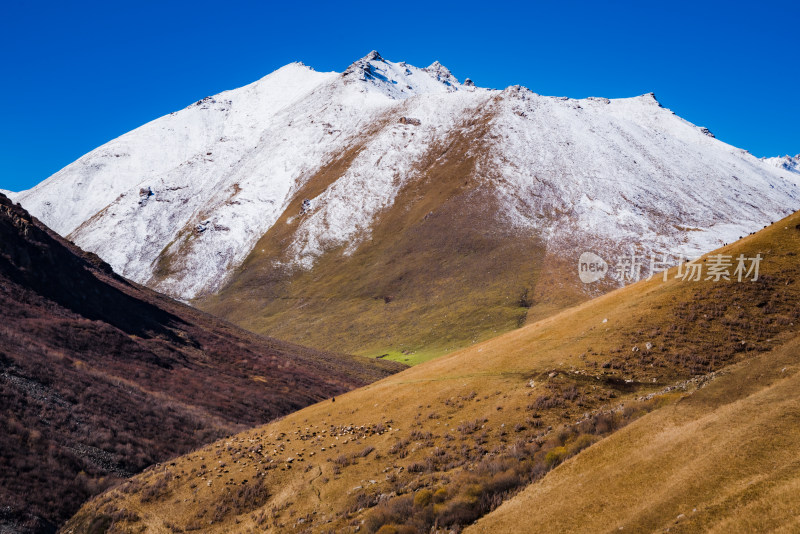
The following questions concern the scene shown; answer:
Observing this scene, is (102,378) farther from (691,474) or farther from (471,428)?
(691,474)

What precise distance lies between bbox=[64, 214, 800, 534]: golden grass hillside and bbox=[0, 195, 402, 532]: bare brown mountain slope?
5.63 meters

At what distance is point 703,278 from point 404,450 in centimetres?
2449

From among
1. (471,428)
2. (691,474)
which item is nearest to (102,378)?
(471,428)

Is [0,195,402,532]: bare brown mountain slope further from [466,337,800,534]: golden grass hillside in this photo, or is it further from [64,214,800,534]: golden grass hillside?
[466,337,800,534]: golden grass hillside

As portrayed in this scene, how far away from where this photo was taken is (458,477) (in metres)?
23.5

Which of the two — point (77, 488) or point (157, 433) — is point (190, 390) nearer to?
point (157, 433)

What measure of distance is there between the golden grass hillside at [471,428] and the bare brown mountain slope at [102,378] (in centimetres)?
563

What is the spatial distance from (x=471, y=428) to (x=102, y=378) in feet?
143

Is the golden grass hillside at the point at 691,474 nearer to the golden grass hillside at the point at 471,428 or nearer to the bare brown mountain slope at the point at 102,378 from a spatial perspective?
the golden grass hillside at the point at 471,428

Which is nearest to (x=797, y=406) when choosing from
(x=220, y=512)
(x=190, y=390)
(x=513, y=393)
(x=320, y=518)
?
(x=513, y=393)

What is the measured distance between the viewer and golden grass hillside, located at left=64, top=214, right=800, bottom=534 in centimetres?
2370

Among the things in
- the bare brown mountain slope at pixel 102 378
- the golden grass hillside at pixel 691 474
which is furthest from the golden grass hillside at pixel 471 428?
the bare brown mountain slope at pixel 102 378

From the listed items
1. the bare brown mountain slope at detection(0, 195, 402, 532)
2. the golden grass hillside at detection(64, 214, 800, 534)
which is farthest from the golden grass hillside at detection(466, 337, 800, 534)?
the bare brown mountain slope at detection(0, 195, 402, 532)

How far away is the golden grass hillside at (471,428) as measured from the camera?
23703 mm
